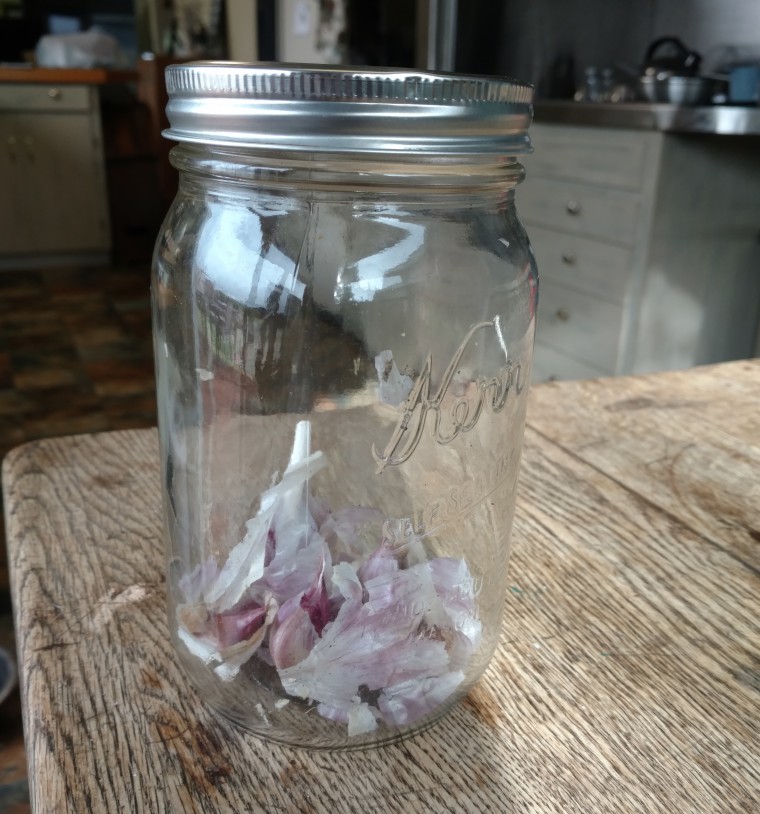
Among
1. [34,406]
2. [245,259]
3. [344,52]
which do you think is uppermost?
[344,52]

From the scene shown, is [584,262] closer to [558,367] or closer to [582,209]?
[582,209]

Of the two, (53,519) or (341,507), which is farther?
(53,519)

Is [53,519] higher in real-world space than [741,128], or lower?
lower

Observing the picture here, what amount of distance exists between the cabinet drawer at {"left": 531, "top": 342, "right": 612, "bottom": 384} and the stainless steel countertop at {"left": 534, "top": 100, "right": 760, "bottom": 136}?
54 cm

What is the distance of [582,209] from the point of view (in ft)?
6.13

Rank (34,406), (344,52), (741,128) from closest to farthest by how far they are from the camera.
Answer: (741,128) < (34,406) < (344,52)

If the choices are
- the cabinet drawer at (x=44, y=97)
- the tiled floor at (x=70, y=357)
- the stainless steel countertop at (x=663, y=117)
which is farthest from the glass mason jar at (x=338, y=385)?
the cabinet drawer at (x=44, y=97)

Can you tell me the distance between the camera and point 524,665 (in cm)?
40

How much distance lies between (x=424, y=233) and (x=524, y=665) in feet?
0.72

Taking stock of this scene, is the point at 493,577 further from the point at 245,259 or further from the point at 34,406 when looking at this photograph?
the point at 34,406

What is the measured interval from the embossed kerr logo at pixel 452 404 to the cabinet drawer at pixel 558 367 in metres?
1.54

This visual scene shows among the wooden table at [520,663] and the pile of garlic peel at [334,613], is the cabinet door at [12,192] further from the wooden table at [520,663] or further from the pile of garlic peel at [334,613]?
the pile of garlic peel at [334,613]

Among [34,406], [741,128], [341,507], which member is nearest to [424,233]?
[341,507]

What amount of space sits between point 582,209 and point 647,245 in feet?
0.72
